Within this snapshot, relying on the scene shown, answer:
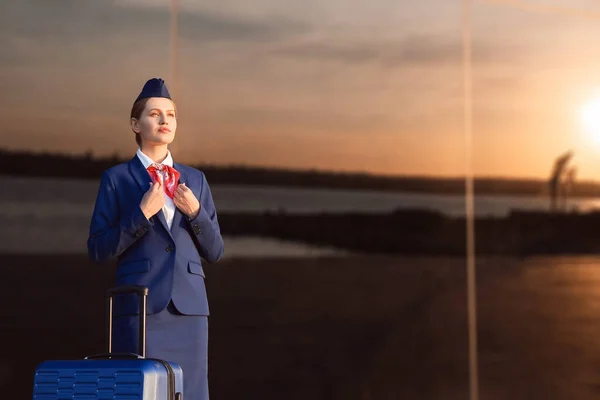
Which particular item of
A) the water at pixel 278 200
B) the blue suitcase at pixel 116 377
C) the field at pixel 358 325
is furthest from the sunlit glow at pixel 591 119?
the blue suitcase at pixel 116 377

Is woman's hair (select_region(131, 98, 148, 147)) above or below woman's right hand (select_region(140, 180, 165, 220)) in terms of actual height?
above

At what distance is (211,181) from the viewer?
17.8ft

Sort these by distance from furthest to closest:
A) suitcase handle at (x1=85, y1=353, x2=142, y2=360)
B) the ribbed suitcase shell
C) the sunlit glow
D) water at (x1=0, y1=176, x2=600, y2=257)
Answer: the sunlit glow < water at (x1=0, y1=176, x2=600, y2=257) < suitcase handle at (x1=85, y1=353, x2=142, y2=360) < the ribbed suitcase shell

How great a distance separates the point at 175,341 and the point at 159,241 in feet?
1.00

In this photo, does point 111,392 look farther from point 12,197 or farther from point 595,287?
point 595,287

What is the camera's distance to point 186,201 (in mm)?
3434

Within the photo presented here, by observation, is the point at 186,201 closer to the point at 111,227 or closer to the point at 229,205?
the point at 111,227

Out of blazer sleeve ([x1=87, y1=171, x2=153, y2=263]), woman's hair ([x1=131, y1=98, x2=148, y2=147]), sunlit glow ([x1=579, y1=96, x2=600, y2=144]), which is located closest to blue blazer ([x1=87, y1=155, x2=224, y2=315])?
blazer sleeve ([x1=87, y1=171, x2=153, y2=263])

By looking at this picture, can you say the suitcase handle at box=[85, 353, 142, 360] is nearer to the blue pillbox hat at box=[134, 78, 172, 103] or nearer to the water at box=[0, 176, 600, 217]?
the blue pillbox hat at box=[134, 78, 172, 103]

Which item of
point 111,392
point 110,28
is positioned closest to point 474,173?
point 110,28

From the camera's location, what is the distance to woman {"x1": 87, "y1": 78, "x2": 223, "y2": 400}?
134 inches

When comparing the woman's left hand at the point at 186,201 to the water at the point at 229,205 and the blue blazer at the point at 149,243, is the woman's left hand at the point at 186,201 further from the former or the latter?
the water at the point at 229,205

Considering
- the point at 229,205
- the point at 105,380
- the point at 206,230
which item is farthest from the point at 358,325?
the point at 105,380

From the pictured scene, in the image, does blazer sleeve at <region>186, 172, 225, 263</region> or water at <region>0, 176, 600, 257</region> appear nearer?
blazer sleeve at <region>186, 172, 225, 263</region>
